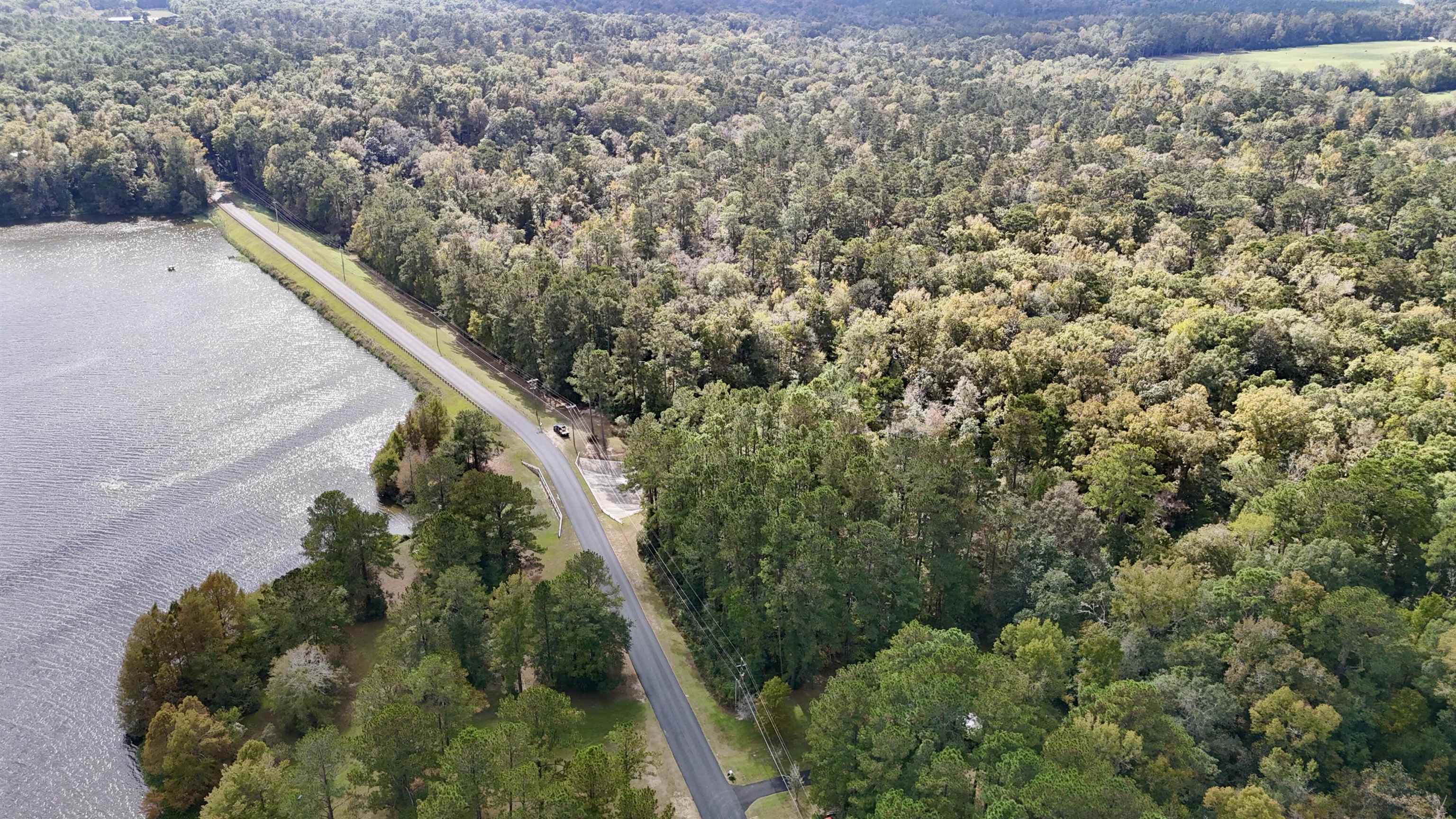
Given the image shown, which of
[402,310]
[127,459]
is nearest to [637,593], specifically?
[127,459]

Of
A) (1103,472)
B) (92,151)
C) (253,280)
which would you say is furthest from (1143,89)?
(92,151)

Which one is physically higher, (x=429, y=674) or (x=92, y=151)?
(x=92, y=151)

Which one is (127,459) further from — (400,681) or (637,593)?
(637,593)

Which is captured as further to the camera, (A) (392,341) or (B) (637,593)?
(A) (392,341)

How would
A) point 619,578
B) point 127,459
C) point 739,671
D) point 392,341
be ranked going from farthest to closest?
point 392,341 → point 127,459 → point 619,578 → point 739,671

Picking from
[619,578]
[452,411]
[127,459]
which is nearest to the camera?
[619,578]

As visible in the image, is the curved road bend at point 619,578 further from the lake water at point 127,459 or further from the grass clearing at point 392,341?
the lake water at point 127,459

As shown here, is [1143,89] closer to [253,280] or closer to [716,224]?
[716,224]

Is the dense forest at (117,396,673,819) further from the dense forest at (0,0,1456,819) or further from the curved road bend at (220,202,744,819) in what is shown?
the curved road bend at (220,202,744,819)
